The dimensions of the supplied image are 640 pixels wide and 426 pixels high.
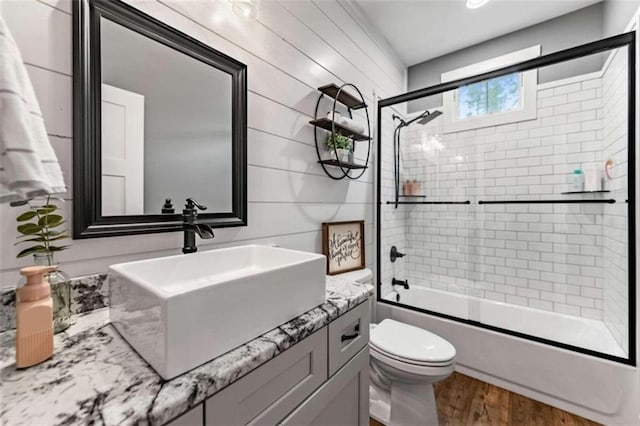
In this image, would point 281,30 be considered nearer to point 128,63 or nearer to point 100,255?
point 128,63

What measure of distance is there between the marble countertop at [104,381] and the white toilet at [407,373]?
1.00m

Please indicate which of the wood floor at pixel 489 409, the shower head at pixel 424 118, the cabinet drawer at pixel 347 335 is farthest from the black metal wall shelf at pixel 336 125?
the wood floor at pixel 489 409

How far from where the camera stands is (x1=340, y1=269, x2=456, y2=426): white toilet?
4.64 feet

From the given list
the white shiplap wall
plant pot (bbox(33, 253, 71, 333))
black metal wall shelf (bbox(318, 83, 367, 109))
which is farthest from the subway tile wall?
plant pot (bbox(33, 253, 71, 333))

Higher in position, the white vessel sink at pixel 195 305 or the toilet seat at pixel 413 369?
the white vessel sink at pixel 195 305

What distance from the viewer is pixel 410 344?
1.57 meters

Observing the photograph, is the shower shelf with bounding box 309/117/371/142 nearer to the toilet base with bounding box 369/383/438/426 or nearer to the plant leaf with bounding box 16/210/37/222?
the plant leaf with bounding box 16/210/37/222

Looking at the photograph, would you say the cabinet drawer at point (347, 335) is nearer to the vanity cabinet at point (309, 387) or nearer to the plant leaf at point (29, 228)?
the vanity cabinet at point (309, 387)

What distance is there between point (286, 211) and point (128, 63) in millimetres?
870

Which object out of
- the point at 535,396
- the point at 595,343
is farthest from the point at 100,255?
the point at 595,343

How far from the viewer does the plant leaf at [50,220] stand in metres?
0.67

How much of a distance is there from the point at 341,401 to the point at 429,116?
96.9 inches

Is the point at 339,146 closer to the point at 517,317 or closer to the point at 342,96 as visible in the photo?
the point at 342,96

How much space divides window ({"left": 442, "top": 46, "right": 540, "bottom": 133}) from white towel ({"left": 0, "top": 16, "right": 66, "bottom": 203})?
249 centimetres
